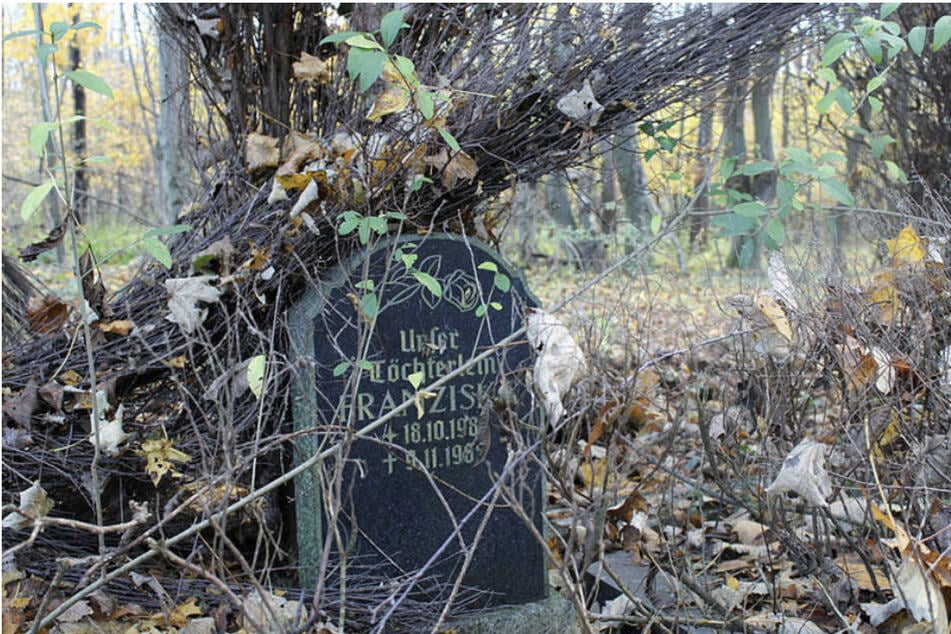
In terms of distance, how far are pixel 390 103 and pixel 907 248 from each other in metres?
1.67

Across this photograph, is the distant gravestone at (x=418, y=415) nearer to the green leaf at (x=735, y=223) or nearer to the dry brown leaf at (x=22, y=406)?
the green leaf at (x=735, y=223)

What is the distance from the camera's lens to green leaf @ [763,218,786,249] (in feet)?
10.1

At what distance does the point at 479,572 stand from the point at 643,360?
3.95ft

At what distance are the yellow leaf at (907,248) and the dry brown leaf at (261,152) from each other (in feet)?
7.30

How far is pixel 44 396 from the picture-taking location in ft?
9.87

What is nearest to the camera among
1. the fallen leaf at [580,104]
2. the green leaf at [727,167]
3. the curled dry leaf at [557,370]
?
the curled dry leaf at [557,370]

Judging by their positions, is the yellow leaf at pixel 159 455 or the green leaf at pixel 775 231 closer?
the yellow leaf at pixel 159 455

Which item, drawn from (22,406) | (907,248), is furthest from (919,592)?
(22,406)

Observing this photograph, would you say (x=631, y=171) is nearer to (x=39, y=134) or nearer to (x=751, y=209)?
(x=751, y=209)

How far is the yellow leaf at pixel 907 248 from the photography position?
2.51 metres

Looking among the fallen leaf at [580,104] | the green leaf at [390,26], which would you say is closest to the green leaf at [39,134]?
the green leaf at [390,26]

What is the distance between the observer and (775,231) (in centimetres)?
309

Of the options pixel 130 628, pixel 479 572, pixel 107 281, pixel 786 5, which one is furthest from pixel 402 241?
pixel 107 281

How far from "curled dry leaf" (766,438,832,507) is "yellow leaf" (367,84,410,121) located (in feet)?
5.16
